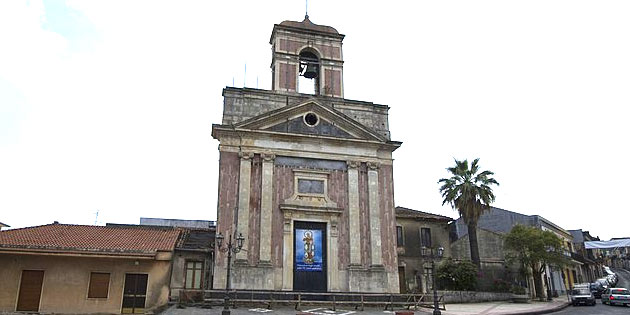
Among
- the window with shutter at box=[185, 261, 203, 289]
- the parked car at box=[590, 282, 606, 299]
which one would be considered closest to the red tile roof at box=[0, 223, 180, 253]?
the window with shutter at box=[185, 261, 203, 289]

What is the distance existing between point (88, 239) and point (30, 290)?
3082 millimetres

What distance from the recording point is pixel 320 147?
→ 25.1 m

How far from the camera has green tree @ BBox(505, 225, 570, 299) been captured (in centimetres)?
3011

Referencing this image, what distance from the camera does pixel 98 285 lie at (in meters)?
20.7

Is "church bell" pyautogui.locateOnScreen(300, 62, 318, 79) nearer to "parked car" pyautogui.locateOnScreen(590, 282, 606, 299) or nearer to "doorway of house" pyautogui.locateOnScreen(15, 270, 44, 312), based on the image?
"doorway of house" pyautogui.locateOnScreen(15, 270, 44, 312)

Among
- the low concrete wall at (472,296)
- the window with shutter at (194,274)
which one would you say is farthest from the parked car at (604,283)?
the window with shutter at (194,274)

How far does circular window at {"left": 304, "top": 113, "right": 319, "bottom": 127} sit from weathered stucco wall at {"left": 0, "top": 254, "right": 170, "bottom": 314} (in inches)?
427

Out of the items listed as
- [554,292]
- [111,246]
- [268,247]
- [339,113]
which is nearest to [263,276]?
[268,247]

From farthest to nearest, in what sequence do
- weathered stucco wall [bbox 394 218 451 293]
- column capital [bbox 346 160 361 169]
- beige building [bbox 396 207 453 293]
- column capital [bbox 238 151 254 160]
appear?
weathered stucco wall [bbox 394 218 451 293] → beige building [bbox 396 207 453 293] → column capital [bbox 346 160 361 169] → column capital [bbox 238 151 254 160]

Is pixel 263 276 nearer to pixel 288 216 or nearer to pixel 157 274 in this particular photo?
pixel 288 216

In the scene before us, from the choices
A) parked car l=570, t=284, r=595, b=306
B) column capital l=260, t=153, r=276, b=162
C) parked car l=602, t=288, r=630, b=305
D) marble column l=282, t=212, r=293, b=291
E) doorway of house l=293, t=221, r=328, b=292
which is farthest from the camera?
parked car l=570, t=284, r=595, b=306

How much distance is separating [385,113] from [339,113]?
329cm

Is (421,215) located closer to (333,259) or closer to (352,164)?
(352,164)

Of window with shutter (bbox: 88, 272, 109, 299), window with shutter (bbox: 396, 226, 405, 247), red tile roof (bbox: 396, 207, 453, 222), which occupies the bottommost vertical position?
window with shutter (bbox: 88, 272, 109, 299)
